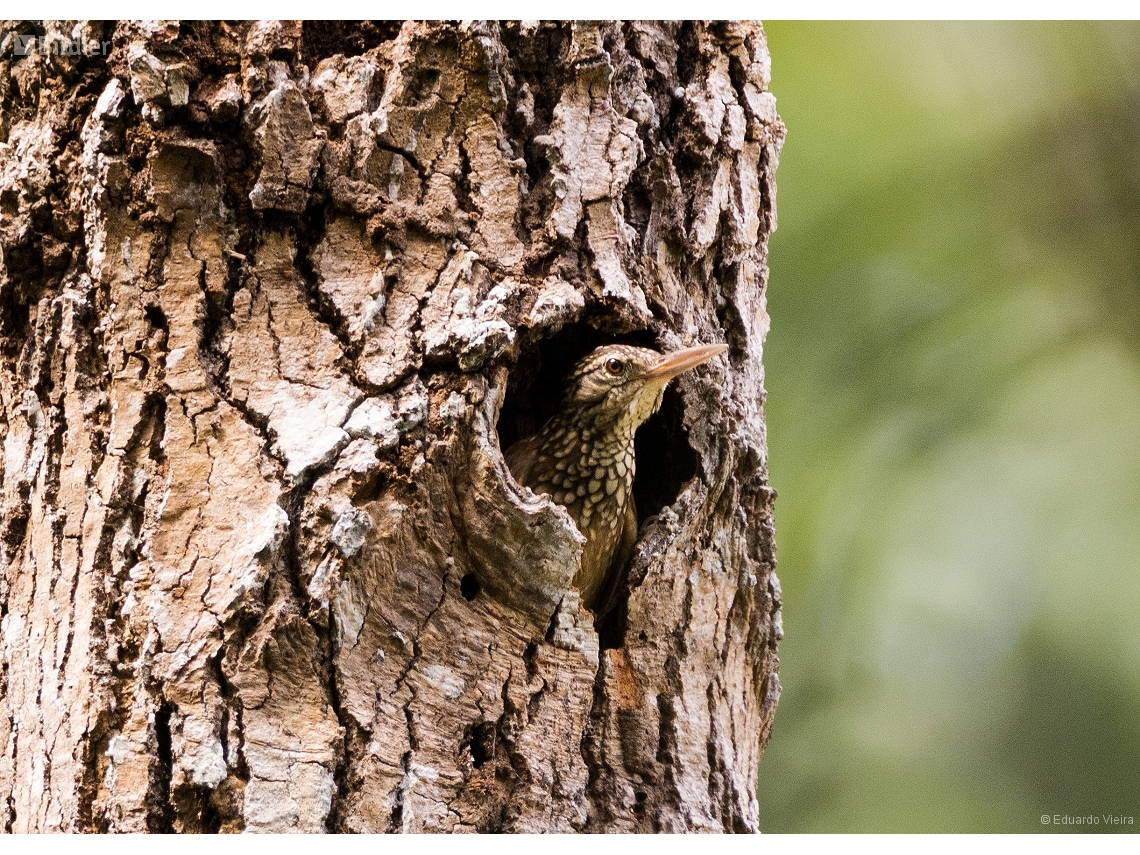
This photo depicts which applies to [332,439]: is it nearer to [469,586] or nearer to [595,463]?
[469,586]

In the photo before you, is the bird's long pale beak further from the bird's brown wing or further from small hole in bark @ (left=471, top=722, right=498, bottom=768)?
small hole in bark @ (left=471, top=722, right=498, bottom=768)

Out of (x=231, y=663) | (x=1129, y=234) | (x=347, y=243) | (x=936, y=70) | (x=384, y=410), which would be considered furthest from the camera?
(x=1129, y=234)

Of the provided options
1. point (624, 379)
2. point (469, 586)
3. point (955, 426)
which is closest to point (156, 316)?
point (469, 586)

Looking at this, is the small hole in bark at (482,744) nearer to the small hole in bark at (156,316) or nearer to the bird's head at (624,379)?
the bird's head at (624,379)

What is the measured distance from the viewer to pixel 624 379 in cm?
257

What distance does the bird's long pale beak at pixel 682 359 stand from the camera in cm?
244

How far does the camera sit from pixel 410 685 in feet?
6.97

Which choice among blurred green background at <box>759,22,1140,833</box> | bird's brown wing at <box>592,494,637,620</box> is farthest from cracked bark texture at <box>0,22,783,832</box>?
blurred green background at <box>759,22,1140,833</box>

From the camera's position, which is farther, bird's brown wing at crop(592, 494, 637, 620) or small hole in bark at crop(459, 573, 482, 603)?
bird's brown wing at crop(592, 494, 637, 620)

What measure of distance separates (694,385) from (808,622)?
9.25 ft

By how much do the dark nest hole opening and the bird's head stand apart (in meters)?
0.05

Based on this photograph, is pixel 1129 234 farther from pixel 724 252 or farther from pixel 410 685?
pixel 410 685

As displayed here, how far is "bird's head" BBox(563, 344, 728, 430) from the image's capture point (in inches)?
96.7
